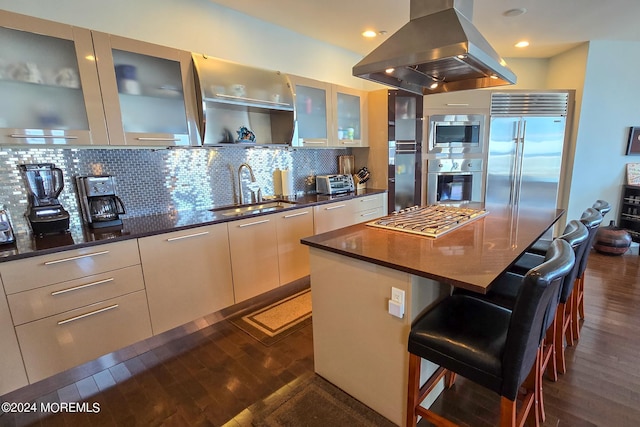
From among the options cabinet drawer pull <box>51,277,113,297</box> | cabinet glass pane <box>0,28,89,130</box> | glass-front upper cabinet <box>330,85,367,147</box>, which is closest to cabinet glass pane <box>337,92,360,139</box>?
glass-front upper cabinet <box>330,85,367,147</box>

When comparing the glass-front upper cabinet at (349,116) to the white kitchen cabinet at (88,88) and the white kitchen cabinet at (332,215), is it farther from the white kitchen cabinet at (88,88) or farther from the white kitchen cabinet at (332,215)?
the white kitchen cabinet at (88,88)

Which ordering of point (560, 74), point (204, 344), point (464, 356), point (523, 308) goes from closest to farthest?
point (523, 308) → point (464, 356) → point (204, 344) → point (560, 74)

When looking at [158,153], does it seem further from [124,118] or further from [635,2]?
[635,2]

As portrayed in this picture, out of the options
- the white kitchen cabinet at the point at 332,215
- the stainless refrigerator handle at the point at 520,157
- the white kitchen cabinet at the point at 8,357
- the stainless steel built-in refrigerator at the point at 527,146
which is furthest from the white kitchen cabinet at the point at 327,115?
the white kitchen cabinet at the point at 8,357

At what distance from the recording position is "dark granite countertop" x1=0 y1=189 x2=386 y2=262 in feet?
5.44

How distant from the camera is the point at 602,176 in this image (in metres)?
4.07

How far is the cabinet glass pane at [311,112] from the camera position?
10.3 ft

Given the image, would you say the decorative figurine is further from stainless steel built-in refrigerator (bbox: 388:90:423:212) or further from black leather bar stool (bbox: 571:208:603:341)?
black leather bar stool (bbox: 571:208:603:341)

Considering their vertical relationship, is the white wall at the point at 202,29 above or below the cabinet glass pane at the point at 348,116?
above

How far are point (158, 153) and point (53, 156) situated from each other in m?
0.66

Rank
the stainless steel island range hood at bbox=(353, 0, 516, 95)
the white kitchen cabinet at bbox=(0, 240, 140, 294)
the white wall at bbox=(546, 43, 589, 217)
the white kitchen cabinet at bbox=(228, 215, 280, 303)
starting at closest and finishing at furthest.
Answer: the stainless steel island range hood at bbox=(353, 0, 516, 95)
the white kitchen cabinet at bbox=(0, 240, 140, 294)
the white kitchen cabinet at bbox=(228, 215, 280, 303)
the white wall at bbox=(546, 43, 589, 217)

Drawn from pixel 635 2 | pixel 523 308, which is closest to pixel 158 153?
pixel 523 308

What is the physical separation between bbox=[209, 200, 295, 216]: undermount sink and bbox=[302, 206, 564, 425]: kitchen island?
3.85 ft

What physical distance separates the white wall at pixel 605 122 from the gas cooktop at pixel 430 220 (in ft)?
9.66
